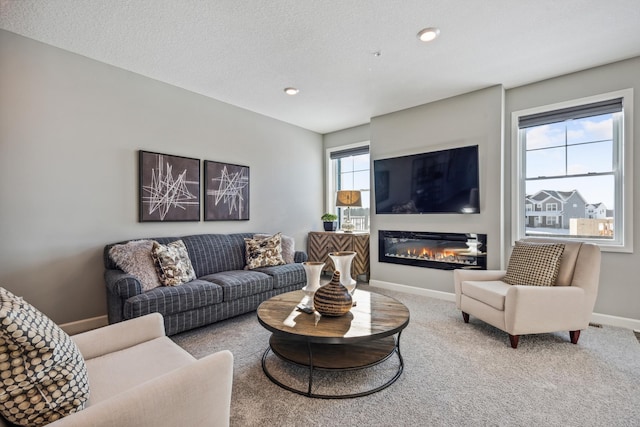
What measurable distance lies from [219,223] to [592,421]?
3814 mm

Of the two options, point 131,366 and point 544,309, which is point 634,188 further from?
point 131,366

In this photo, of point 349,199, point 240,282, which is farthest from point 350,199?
point 240,282

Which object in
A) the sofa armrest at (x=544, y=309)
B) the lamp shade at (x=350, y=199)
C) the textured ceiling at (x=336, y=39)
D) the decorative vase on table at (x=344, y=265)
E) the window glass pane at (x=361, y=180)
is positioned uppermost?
the textured ceiling at (x=336, y=39)

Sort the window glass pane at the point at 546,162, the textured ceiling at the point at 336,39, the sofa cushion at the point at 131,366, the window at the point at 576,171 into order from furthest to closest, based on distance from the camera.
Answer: the window glass pane at the point at 546,162 → the window at the point at 576,171 → the textured ceiling at the point at 336,39 → the sofa cushion at the point at 131,366

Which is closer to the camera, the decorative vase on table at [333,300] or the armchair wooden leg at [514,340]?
the decorative vase on table at [333,300]

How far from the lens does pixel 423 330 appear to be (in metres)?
2.87

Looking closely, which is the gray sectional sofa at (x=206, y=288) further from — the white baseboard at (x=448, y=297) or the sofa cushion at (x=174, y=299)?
the white baseboard at (x=448, y=297)

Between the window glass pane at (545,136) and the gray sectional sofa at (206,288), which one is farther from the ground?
the window glass pane at (545,136)

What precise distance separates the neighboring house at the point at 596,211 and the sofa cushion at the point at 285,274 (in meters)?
3.25

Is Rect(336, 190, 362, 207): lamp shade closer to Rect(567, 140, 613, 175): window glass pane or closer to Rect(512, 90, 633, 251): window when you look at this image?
Rect(512, 90, 633, 251): window

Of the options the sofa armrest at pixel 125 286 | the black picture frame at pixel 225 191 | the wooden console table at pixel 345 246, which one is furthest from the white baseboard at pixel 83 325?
the wooden console table at pixel 345 246

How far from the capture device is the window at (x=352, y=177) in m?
5.20

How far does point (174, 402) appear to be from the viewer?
1044mm

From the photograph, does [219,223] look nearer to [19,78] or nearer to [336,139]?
[19,78]
